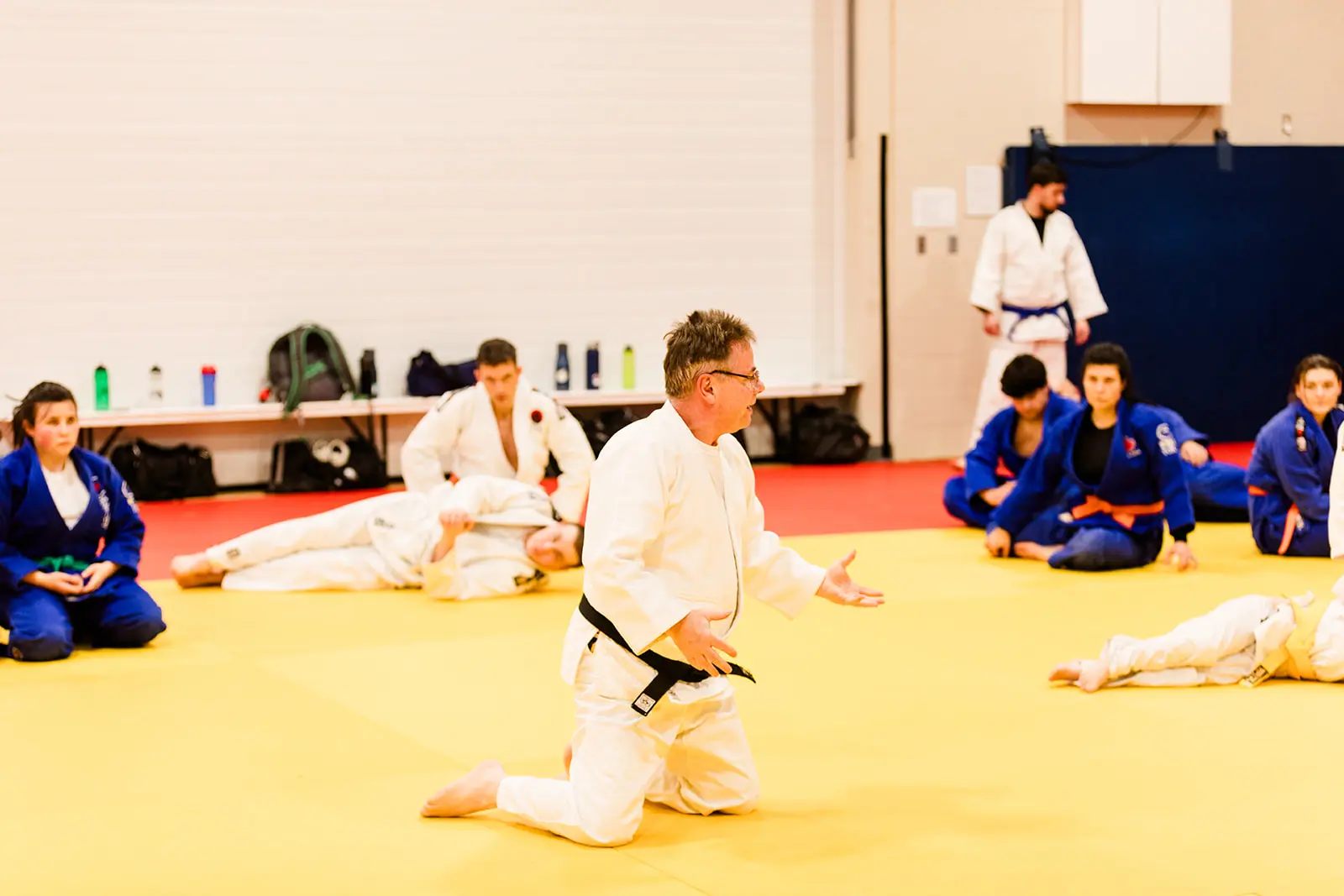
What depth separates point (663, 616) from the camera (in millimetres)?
3375

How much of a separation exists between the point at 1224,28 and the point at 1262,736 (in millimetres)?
9051

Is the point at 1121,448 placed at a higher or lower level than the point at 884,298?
lower

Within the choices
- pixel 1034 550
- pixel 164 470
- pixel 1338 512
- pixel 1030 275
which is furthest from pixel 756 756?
pixel 1030 275

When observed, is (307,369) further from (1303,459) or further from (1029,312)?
(1303,459)

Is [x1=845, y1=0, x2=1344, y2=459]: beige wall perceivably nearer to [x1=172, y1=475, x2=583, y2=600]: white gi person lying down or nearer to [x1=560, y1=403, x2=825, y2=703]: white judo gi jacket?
[x1=172, y1=475, x2=583, y2=600]: white gi person lying down

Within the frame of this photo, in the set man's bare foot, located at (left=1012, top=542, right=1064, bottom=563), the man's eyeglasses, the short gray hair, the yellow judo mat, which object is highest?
the short gray hair

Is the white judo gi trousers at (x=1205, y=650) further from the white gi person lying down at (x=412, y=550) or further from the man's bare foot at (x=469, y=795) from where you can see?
the white gi person lying down at (x=412, y=550)

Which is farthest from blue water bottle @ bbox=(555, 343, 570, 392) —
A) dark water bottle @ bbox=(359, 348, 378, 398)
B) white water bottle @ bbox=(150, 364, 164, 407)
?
white water bottle @ bbox=(150, 364, 164, 407)

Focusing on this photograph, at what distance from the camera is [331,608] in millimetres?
6371

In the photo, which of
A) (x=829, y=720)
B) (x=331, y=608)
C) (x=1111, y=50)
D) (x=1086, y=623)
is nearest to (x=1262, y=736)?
(x=829, y=720)

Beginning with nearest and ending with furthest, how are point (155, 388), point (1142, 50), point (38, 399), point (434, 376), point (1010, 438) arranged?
point (38, 399) → point (1010, 438) → point (155, 388) → point (434, 376) → point (1142, 50)

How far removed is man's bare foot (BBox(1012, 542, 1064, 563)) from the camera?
289 inches

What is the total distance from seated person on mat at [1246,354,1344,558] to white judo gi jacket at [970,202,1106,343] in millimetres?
3594

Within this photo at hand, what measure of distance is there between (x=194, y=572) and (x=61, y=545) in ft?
3.99
